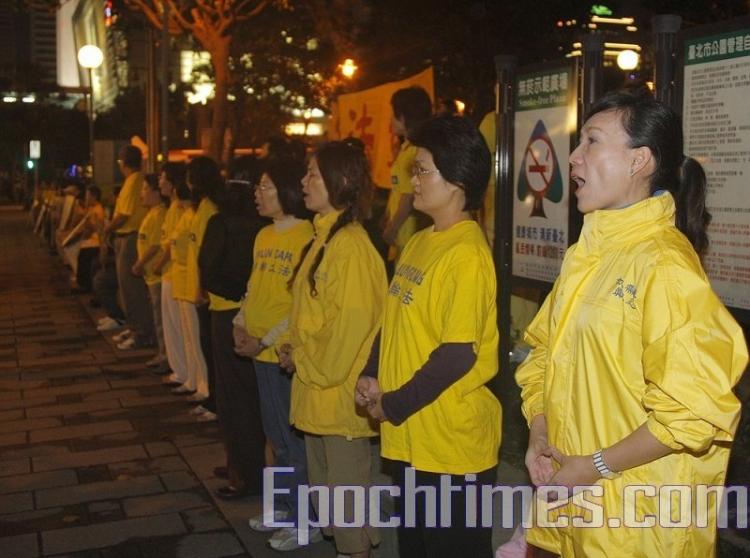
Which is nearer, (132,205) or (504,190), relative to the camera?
(504,190)

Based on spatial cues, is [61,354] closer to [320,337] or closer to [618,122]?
[320,337]

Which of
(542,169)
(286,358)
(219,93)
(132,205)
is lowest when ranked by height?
(286,358)

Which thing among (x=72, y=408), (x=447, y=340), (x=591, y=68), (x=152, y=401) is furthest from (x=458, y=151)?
(x=72, y=408)

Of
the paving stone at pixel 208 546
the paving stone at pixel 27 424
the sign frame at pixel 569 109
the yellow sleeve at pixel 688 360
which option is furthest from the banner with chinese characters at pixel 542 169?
the paving stone at pixel 27 424

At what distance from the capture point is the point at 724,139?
3852 millimetres

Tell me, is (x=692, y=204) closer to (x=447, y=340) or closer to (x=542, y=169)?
(x=447, y=340)

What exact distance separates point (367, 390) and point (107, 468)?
11.1 feet

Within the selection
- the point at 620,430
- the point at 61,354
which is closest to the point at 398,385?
the point at 620,430

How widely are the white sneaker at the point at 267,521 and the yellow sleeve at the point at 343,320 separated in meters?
1.27

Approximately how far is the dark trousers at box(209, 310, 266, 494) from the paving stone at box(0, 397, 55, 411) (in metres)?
3.19

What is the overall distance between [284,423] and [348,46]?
11759 millimetres

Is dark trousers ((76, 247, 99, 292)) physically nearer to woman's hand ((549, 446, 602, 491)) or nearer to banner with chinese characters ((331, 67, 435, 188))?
banner with chinese characters ((331, 67, 435, 188))

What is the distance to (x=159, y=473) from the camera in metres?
6.11

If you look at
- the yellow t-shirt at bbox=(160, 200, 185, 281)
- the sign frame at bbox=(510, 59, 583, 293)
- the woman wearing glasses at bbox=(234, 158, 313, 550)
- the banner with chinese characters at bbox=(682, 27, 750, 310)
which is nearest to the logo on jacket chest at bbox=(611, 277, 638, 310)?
the banner with chinese characters at bbox=(682, 27, 750, 310)
